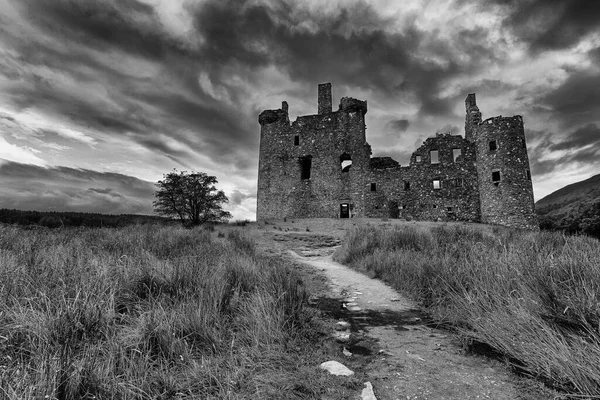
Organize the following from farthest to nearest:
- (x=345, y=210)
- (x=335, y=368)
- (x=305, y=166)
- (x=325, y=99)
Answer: (x=305, y=166) → (x=325, y=99) → (x=345, y=210) → (x=335, y=368)

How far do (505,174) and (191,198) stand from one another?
1024 inches

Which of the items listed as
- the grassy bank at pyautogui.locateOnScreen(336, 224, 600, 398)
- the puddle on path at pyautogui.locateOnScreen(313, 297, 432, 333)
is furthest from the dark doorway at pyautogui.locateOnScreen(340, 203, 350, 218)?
the puddle on path at pyautogui.locateOnScreen(313, 297, 432, 333)

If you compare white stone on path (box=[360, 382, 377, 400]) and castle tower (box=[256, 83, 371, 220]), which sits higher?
castle tower (box=[256, 83, 371, 220])

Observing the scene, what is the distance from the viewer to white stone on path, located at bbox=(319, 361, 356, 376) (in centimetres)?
256

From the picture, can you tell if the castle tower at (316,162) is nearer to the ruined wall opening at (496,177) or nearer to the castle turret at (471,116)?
the castle turret at (471,116)

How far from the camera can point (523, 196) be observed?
21.0 meters

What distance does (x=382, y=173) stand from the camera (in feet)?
87.1

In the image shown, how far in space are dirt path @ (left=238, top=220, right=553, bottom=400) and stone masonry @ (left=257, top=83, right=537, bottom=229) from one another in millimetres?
21270

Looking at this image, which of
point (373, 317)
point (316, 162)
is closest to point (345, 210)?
point (316, 162)

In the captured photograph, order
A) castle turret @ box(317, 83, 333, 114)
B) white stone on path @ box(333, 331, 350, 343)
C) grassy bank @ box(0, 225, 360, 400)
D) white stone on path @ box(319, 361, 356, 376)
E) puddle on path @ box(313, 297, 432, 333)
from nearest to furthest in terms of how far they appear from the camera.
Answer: grassy bank @ box(0, 225, 360, 400) < white stone on path @ box(319, 361, 356, 376) < white stone on path @ box(333, 331, 350, 343) < puddle on path @ box(313, 297, 432, 333) < castle turret @ box(317, 83, 333, 114)

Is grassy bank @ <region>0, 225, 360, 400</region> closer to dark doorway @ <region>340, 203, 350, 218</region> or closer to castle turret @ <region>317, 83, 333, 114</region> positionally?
dark doorway @ <region>340, 203, 350, 218</region>

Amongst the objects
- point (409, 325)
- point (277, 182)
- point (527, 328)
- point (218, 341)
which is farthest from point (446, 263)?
A: point (277, 182)

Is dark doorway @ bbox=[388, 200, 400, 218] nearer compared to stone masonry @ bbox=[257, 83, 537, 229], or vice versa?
stone masonry @ bbox=[257, 83, 537, 229]

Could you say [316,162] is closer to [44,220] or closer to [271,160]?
[271,160]
